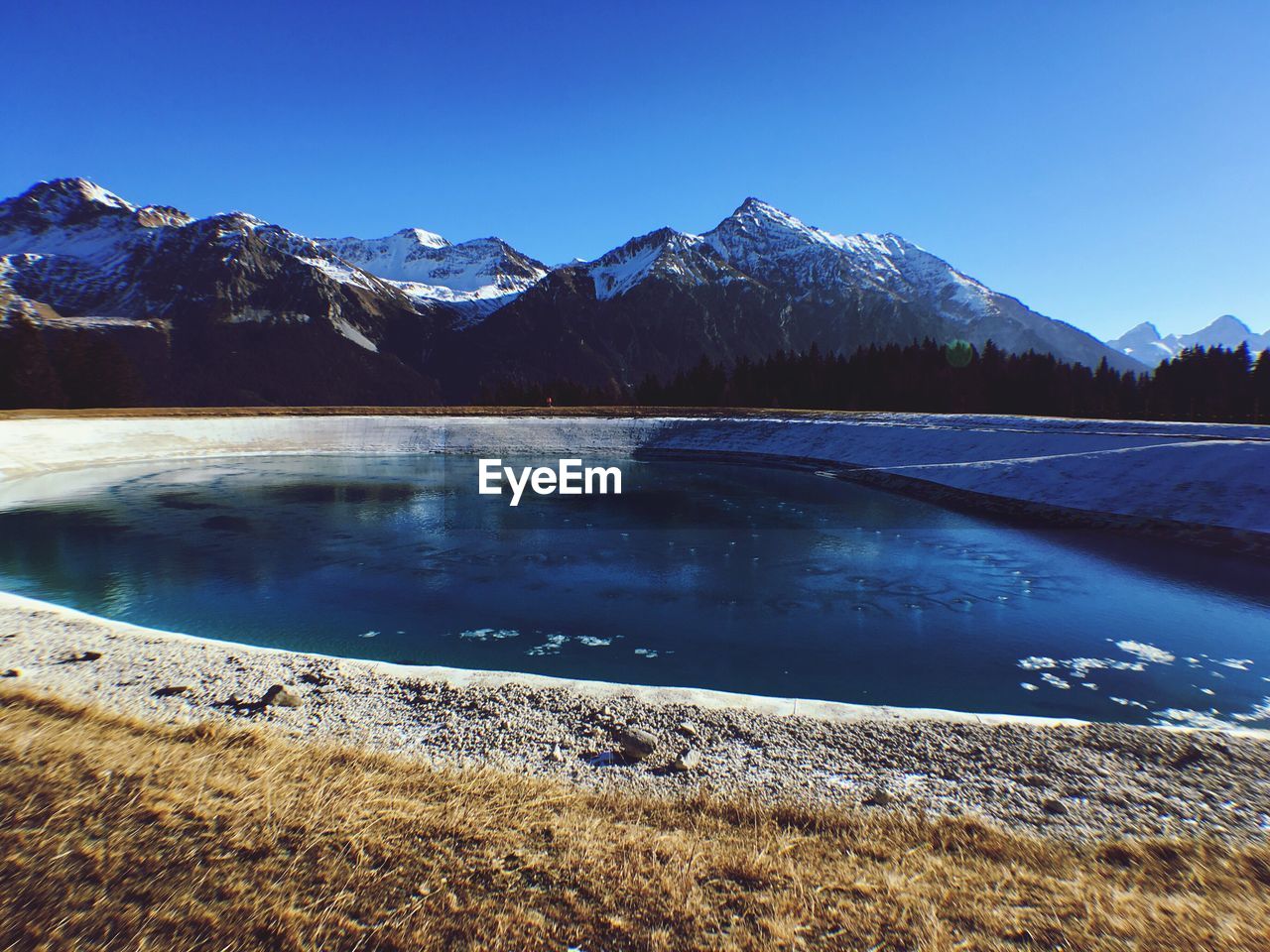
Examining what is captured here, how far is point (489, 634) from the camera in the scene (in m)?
16.9

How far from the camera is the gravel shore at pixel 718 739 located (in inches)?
350

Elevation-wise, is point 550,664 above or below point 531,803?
below

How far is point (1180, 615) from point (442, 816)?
72.3ft

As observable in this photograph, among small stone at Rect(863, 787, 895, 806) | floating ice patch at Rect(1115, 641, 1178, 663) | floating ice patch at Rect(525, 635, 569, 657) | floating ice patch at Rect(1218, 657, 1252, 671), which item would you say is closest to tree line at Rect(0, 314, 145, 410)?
floating ice patch at Rect(525, 635, 569, 657)

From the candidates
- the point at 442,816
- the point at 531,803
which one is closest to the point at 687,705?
the point at 531,803

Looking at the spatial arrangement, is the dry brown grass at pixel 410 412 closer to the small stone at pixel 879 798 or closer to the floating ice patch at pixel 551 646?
the floating ice patch at pixel 551 646

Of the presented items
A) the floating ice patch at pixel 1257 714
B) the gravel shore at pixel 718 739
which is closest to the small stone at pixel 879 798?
the gravel shore at pixel 718 739

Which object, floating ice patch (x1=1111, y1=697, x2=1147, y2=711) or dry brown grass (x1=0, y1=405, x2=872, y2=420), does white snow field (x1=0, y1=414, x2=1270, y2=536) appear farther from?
floating ice patch (x1=1111, y1=697, x2=1147, y2=711)

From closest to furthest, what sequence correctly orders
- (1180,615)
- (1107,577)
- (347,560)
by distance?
(1180,615) < (1107,577) < (347,560)

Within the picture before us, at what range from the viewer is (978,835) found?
7.70 m

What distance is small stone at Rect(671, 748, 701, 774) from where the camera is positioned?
31.4ft

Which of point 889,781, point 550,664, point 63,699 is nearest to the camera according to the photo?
point 889,781

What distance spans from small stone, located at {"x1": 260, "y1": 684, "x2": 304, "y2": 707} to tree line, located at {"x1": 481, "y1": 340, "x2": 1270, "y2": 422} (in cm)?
9713

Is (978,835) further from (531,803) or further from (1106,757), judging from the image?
(531,803)
